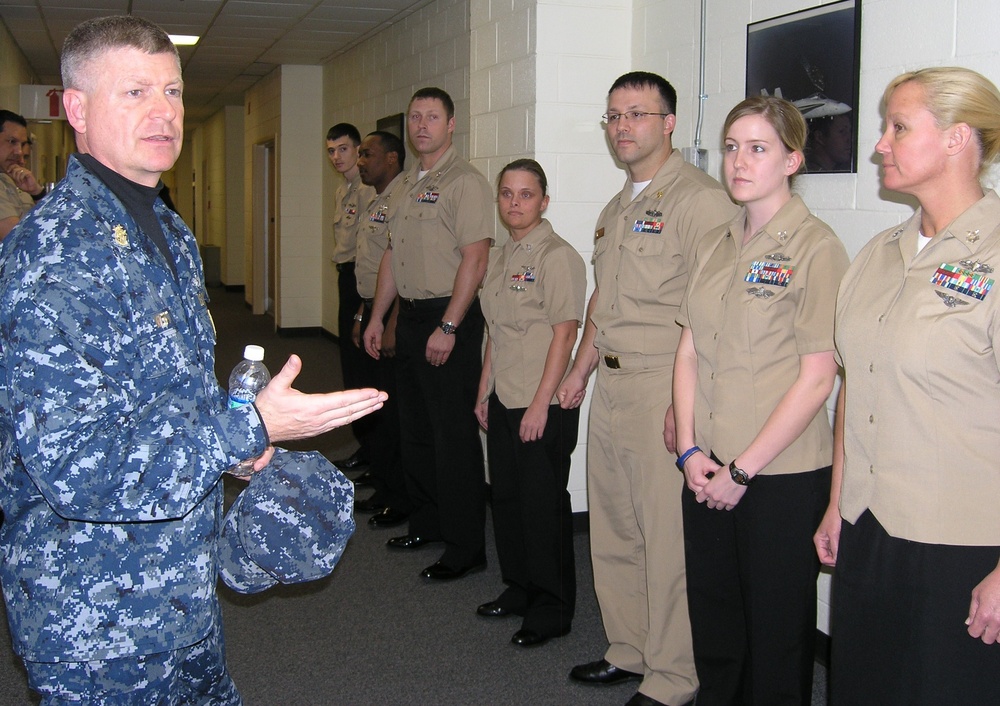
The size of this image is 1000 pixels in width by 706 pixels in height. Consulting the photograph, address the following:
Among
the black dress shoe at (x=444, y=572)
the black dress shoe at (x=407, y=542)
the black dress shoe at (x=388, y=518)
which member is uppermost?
the black dress shoe at (x=388, y=518)

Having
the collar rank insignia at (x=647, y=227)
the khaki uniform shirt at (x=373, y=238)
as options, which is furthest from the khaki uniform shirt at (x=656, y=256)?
the khaki uniform shirt at (x=373, y=238)

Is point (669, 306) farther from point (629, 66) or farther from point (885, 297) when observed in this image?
point (629, 66)

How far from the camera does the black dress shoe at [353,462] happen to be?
5160 mm

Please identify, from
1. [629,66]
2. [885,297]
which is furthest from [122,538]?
[629,66]

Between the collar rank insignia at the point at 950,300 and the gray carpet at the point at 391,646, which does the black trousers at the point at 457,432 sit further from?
the collar rank insignia at the point at 950,300

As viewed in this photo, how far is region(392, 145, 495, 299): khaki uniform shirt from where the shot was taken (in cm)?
368

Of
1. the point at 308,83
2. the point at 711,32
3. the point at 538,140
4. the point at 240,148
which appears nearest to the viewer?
the point at 711,32

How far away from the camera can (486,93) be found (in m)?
4.25

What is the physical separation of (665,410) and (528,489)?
699 mm

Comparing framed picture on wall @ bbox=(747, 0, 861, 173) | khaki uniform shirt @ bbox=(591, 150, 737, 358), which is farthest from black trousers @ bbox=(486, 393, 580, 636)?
framed picture on wall @ bbox=(747, 0, 861, 173)

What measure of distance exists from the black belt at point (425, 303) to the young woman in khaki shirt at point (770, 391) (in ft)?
5.34

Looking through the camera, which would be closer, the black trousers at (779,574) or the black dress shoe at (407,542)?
the black trousers at (779,574)

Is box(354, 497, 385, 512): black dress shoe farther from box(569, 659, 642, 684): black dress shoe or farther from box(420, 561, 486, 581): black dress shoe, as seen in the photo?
box(569, 659, 642, 684): black dress shoe

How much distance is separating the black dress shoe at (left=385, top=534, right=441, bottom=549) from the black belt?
3.28ft
